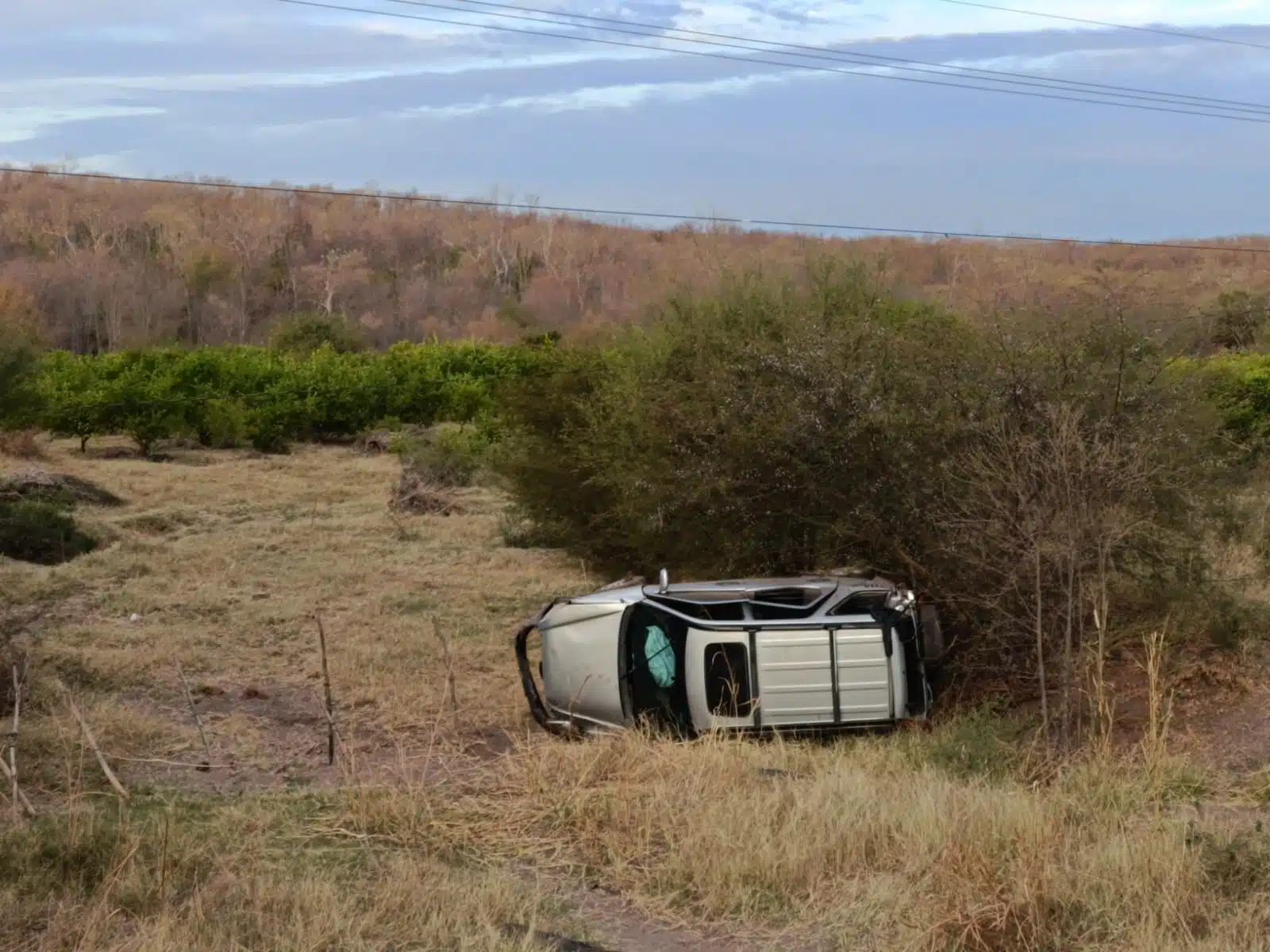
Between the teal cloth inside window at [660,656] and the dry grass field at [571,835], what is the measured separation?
4.01 ft

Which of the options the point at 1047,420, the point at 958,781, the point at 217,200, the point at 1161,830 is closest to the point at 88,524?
the point at 1047,420

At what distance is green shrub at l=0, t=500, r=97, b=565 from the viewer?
2167 centimetres

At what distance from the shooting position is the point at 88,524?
76.9ft

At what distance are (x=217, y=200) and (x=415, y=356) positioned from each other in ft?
249

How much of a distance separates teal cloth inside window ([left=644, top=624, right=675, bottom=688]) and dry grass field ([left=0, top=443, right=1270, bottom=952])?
1.22 m

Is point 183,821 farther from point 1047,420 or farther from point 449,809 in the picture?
point 1047,420

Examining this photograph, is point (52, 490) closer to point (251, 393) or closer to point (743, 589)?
point (251, 393)

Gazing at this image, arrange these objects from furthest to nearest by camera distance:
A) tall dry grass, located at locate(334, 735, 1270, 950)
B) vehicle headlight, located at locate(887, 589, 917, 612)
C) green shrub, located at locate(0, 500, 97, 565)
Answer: green shrub, located at locate(0, 500, 97, 565)
vehicle headlight, located at locate(887, 589, 917, 612)
tall dry grass, located at locate(334, 735, 1270, 950)

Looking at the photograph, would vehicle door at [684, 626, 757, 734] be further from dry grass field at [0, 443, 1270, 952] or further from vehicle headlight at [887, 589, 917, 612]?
vehicle headlight at [887, 589, 917, 612]

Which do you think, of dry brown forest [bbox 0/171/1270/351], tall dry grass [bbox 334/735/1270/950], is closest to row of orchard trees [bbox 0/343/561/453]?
dry brown forest [bbox 0/171/1270/351]

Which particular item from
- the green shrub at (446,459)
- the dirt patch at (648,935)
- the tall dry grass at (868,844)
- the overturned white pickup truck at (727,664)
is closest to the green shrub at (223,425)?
the green shrub at (446,459)

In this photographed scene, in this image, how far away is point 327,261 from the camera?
10362 cm

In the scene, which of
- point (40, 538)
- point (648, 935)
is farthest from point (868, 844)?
point (40, 538)

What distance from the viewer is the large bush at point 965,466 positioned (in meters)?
11.0
